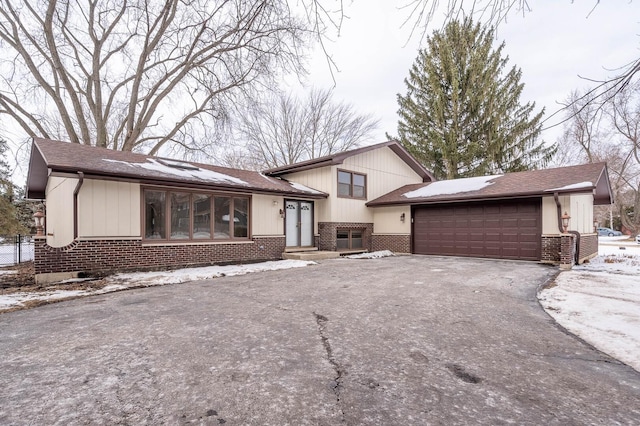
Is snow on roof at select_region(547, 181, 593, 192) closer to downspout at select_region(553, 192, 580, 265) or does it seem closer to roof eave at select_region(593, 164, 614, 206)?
downspout at select_region(553, 192, 580, 265)

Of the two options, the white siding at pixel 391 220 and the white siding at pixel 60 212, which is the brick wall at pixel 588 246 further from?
the white siding at pixel 60 212

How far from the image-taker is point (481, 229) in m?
11.7

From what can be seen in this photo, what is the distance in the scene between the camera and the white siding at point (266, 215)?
10884 mm

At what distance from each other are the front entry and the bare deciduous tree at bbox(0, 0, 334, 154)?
5.56m

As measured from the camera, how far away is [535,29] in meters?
2.85

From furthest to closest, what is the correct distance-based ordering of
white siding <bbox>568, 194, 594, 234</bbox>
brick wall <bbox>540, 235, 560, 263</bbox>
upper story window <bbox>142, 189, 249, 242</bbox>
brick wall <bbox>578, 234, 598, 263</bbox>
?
1. brick wall <bbox>578, 234, 598, 263</bbox>
2. white siding <bbox>568, 194, 594, 234</bbox>
3. brick wall <bbox>540, 235, 560, 263</bbox>
4. upper story window <bbox>142, 189, 249, 242</bbox>

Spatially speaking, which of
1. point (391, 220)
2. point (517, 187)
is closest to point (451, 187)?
point (517, 187)

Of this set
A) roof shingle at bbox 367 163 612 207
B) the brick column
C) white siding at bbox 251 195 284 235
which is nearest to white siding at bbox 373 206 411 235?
roof shingle at bbox 367 163 612 207

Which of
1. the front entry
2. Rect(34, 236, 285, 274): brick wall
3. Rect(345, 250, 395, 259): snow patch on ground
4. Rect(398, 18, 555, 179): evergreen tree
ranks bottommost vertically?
Rect(345, 250, 395, 259): snow patch on ground

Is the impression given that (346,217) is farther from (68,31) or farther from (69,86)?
(68,31)

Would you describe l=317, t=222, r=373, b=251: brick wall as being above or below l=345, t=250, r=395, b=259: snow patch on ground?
above

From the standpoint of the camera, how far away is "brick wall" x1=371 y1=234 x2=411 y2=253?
13594 mm

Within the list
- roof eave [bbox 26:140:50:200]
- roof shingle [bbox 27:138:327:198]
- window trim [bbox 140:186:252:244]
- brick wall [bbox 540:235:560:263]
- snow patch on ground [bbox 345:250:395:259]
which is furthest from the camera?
snow patch on ground [bbox 345:250:395:259]

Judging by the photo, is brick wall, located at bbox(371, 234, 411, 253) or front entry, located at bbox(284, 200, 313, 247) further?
brick wall, located at bbox(371, 234, 411, 253)
